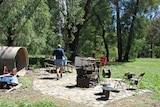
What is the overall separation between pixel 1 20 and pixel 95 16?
14018mm

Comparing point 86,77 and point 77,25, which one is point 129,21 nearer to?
point 77,25

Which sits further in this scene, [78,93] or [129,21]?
[129,21]

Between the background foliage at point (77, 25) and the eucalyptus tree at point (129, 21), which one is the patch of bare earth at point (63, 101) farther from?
the eucalyptus tree at point (129, 21)

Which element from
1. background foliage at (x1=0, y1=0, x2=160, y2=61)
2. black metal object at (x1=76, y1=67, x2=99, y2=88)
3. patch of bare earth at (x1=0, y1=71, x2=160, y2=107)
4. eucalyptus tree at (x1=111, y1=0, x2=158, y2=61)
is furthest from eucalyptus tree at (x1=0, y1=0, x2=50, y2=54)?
eucalyptus tree at (x1=111, y1=0, x2=158, y2=61)

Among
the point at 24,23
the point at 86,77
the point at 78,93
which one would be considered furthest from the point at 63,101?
the point at 24,23

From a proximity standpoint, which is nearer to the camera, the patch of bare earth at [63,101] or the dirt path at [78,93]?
the patch of bare earth at [63,101]

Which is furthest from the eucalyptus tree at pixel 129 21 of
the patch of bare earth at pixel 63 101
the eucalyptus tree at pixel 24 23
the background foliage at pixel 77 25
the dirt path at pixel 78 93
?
the patch of bare earth at pixel 63 101

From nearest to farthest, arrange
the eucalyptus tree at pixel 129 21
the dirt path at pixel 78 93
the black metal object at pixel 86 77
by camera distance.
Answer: the dirt path at pixel 78 93, the black metal object at pixel 86 77, the eucalyptus tree at pixel 129 21

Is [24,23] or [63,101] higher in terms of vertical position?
[24,23]

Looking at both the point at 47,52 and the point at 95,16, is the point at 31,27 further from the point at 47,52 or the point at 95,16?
the point at 95,16

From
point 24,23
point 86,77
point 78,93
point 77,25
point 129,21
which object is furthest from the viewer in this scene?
point 129,21

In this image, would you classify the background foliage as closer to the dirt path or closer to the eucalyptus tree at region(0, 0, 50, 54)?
the eucalyptus tree at region(0, 0, 50, 54)

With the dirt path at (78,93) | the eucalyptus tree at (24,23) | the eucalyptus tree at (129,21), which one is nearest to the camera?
the dirt path at (78,93)

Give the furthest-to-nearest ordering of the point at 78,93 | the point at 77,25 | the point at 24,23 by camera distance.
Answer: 1. the point at 77,25
2. the point at 24,23
3. the point at 78,93
